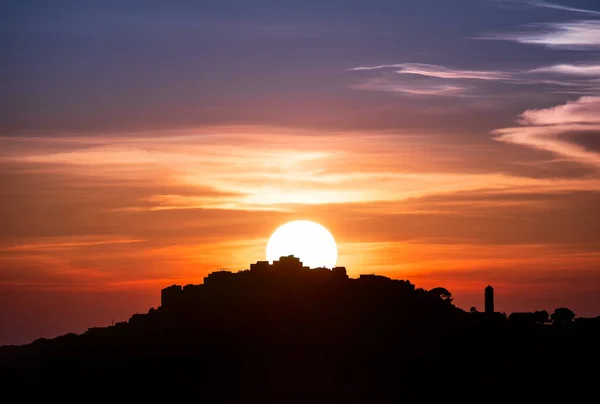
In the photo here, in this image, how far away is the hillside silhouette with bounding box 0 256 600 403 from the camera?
158625 mm

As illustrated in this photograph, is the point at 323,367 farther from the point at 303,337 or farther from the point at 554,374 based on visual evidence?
the point at 554,374

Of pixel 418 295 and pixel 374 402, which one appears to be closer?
pixel 374 402

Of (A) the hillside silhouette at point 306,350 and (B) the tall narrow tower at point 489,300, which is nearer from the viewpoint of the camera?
(A) the hillside silhouette at point 306,350

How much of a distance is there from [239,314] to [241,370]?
10629 millimetres

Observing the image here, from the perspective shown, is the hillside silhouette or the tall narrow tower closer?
the hillside silhouette

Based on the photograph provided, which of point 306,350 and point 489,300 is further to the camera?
point 489,300

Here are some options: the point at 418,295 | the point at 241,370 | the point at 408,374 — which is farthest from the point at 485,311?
the point at 241,370

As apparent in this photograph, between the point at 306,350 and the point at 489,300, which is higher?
the point at 489,300

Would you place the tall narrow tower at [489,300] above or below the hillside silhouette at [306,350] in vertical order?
above

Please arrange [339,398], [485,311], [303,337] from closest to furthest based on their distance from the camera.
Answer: [339,398] < [303,337] < [485,311]

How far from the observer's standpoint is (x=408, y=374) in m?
162

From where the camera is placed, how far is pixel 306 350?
163 m

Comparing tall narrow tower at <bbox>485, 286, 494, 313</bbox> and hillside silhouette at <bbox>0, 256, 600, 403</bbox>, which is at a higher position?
tall narrow tower at <bbox>485, 286, 494, 313</bbox>

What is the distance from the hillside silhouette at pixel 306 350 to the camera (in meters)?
159
